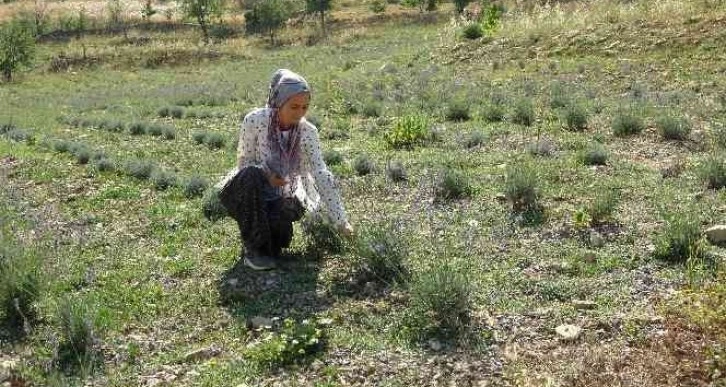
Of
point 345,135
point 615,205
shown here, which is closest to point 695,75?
point 345,135

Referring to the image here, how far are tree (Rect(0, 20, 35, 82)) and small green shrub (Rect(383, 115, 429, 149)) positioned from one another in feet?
99.3

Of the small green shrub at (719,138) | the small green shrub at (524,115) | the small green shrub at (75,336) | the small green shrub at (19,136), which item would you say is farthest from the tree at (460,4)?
the small green shrub at (75,336)

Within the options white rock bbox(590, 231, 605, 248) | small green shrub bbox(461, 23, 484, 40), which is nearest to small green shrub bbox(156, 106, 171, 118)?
small green shrub bbox(461, 23, 484, 40)

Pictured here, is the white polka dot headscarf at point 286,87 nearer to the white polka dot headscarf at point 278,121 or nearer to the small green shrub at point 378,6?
the white polka dot headscarf at point 278,121

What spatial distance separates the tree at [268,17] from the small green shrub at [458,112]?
3520 centimetres

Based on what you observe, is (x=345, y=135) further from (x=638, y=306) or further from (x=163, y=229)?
(x=638, y=306)

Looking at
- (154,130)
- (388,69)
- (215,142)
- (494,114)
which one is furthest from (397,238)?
(388,69)

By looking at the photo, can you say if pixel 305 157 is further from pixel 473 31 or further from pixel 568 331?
pixel 473 31

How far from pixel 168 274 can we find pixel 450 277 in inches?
97.7

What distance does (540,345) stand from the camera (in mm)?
4125

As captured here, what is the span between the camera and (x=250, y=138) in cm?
539

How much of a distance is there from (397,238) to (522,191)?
203cm

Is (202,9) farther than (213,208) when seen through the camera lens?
Yes

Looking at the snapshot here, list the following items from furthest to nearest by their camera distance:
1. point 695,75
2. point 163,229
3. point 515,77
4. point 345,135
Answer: point 515,77
point 695,75
point 345,135
point 163,229
